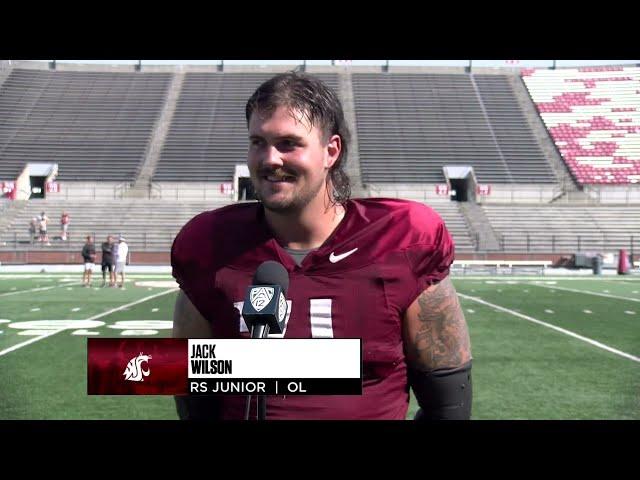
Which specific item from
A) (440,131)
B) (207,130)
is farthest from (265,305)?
(440,131)

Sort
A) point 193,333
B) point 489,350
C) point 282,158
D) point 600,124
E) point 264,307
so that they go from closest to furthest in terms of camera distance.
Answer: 1. point 264,307
2. point 282,158
3. point 193,333
4. point 489,350
5. point 600,124

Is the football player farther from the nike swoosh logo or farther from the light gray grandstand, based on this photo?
the light gray grandstand

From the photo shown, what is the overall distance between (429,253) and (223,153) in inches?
754

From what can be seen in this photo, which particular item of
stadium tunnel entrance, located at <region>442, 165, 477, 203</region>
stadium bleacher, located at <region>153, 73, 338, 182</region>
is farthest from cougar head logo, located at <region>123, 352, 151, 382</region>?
stadium tunnel entrance, located at <region>442, 165, 477, 203</region>

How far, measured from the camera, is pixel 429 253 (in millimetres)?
1909

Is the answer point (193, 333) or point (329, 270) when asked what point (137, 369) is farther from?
point (329, 270)

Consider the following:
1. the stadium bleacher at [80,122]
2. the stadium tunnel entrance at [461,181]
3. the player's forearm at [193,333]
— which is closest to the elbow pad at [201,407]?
the player's forearm at [193,333]

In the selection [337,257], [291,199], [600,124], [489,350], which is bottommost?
[489,350]

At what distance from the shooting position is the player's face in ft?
5.90

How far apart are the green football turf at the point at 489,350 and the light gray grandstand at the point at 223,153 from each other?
6289 millimetres

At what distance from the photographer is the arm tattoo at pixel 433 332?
6.32ft

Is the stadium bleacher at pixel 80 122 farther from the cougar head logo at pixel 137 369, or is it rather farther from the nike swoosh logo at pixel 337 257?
the nike swoosh logo at pixel 337 257

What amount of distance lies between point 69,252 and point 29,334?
1371 cm
